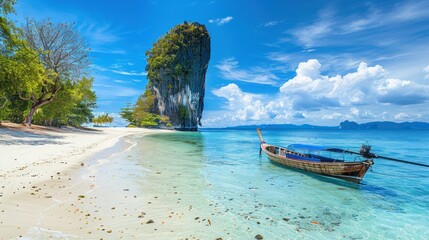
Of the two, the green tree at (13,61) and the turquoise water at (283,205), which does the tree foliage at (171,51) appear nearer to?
the green tree at (13,61)

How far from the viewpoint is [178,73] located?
281ft

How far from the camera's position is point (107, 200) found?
25.3 feet

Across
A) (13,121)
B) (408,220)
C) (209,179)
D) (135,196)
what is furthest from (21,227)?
(13,121)

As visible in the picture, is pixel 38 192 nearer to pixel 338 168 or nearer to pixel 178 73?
pixel 338 168

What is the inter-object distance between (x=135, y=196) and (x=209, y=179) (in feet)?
15.1

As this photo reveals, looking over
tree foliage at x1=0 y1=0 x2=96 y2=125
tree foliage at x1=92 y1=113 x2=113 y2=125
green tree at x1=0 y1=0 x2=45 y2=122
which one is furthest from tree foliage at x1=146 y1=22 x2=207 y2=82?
green tree at x1=0 y1=0 x2=45 y2=122

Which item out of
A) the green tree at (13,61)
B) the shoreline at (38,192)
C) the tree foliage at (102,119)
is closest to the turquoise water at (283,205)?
the shoreline at (38,192)

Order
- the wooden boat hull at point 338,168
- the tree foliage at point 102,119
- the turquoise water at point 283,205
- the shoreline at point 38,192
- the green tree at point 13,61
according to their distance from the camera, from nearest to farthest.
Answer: the shoreline at point 38,192 → the turquoise water at point 283,205 → the wooden boat hull at point 338,168 → the green tree at point 13,61 → the tree foliage at point 102,119

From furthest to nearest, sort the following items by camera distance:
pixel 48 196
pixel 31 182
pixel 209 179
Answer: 1. pixel 209 179
2. pixel 31 182
3. pixel 48 196

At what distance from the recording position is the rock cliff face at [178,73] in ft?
282

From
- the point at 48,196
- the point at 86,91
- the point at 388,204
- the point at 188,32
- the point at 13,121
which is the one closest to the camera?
the point at 48,196

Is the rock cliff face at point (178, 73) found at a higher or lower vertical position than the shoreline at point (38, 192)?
higher

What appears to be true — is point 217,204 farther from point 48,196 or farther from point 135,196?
point 48,196

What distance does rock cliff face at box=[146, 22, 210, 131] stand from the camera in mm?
85875
